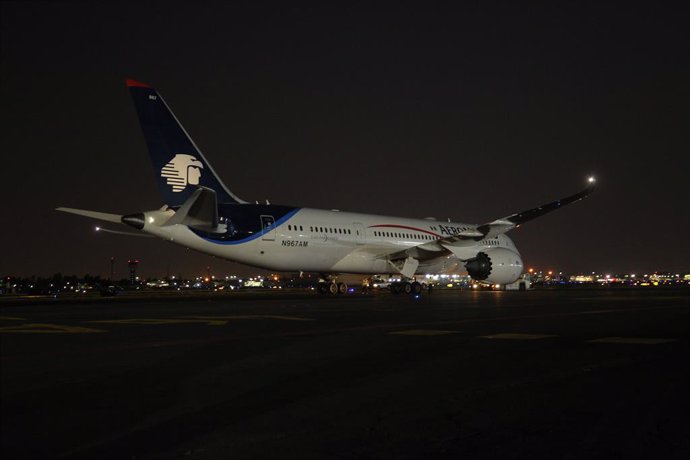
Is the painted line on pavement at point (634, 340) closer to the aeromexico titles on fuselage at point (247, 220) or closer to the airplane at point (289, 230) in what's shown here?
the airplane at point (289, 230)

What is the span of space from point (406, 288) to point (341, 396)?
124ft

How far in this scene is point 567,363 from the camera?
10.9 metres

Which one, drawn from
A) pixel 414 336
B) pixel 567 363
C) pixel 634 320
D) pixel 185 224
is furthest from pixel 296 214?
pixel 567 363

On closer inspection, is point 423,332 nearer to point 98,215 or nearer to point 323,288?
point 98,215

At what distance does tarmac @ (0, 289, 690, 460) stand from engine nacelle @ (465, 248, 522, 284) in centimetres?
3105

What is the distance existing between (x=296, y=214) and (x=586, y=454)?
33.6 metres

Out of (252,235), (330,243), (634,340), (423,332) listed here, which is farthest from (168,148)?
(634,340)

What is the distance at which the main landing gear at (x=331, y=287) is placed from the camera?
4588 centimetres

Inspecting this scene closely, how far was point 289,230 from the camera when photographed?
37.8m

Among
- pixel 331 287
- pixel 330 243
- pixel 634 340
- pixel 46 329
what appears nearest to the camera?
pixel 634 340

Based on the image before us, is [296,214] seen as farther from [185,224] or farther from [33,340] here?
[33,340]

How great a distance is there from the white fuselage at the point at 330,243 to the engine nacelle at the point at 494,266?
1602 millimetres

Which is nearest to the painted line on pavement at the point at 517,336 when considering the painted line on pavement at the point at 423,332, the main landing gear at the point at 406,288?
the painted line on pavement at the point at 423,332

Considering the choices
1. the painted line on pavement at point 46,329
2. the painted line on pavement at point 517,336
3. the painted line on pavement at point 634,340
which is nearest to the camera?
the painted line on pavement at point 634,340
